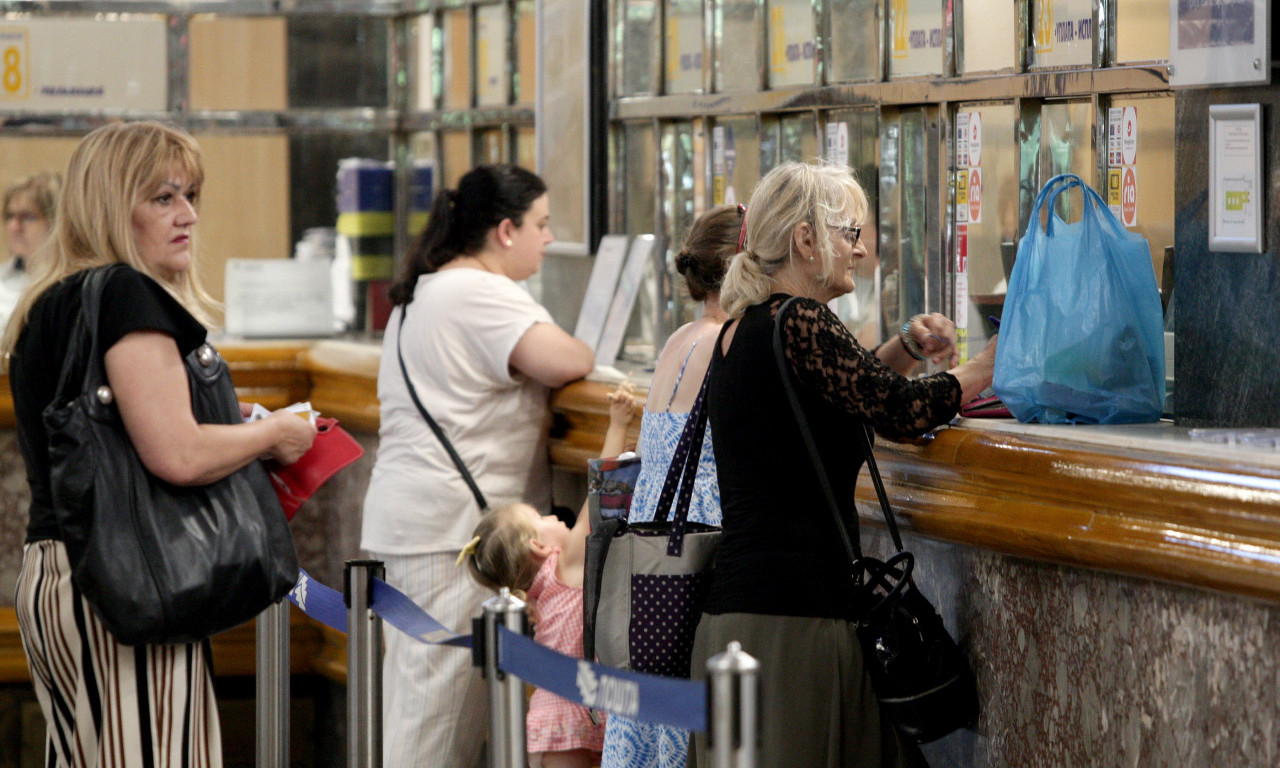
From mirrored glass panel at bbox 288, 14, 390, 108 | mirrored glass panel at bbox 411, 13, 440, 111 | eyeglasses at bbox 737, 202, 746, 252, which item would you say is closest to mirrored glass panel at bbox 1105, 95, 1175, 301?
eyeglasses at bbox 737, 202, 746, 252

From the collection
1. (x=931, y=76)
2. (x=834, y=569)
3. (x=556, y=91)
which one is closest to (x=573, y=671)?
(x=834, y=569)

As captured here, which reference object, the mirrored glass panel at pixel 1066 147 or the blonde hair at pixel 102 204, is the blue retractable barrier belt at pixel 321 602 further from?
the mirrored glass panel at pixel 1066 147

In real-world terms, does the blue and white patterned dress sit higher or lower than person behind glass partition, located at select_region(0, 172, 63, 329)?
lower

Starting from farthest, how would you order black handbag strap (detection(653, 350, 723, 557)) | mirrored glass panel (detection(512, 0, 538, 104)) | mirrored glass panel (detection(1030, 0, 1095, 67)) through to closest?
mirrored glass panel (detection(512, 0, 538, 104)) < mirrored glass panel (detection(1030, 0, 1095, 67)) < black handbag strap (detection(653, 350, 723, 557))

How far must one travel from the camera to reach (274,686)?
404cm

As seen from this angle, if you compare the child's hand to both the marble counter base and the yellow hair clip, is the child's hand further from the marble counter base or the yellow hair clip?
the marble counter base

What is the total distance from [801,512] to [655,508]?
56cm

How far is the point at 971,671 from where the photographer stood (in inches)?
119

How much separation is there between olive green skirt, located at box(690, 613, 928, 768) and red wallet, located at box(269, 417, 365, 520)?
41.2 inches

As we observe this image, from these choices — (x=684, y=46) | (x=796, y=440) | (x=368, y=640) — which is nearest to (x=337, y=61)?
(x=684, y=46)

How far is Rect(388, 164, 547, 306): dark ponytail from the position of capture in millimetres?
4387

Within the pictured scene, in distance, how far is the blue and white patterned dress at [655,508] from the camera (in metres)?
3.18

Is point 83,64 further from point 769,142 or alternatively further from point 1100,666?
point 1100,666

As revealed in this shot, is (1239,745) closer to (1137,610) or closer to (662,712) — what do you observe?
(1137,610)
